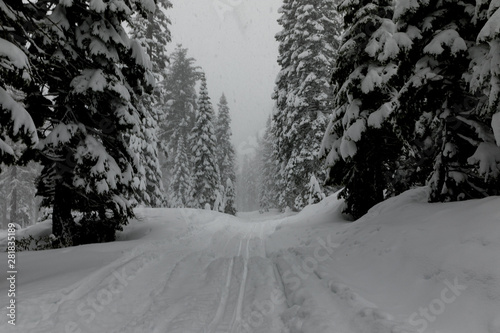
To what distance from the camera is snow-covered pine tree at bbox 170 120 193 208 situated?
34.2 m

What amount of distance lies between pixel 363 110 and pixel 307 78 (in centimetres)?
1043

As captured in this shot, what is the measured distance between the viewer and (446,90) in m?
7.81

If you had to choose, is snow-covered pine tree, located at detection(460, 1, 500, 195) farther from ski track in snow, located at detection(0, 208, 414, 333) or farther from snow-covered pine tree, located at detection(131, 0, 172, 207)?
snow-covered pine tree, located at detection(131, 0, 172, 207)

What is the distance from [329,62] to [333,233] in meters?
14.2

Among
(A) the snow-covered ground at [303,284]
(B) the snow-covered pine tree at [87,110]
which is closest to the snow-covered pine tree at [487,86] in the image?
(A) the snow-covered ground at [303,284]

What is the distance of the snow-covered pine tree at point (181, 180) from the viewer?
112ft

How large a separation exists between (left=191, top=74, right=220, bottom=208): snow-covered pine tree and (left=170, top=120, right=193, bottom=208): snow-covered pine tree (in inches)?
51.0

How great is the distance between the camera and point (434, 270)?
515 centimetres

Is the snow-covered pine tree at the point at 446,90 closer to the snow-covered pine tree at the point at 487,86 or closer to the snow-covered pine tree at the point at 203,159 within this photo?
the snow-covered pine tree at the point at 487,86

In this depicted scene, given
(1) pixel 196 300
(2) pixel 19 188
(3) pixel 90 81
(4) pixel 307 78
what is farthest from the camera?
(2) pixel 19 188

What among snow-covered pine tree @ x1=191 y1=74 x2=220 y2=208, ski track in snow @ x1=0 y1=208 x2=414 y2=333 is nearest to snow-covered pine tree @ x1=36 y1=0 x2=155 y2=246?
ski track in snow @ x1=0 y1=208 x2=414 y2=333

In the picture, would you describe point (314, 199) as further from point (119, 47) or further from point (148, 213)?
point (119, 47)

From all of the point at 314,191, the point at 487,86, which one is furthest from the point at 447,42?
the point at 314,191

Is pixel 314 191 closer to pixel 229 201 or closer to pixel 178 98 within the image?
pixel 229 201
